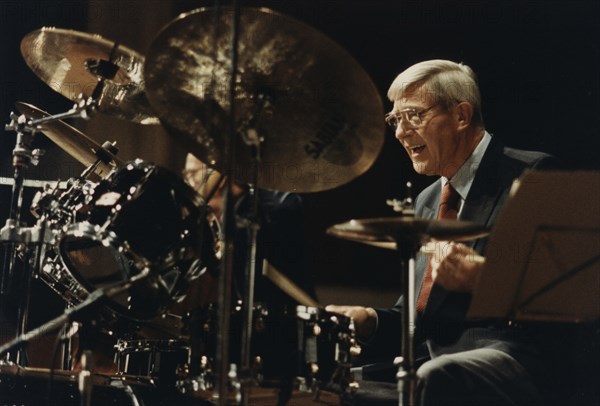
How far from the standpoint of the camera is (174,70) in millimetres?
1896

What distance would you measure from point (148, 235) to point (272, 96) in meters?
0.52

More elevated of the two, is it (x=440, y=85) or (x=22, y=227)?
(x=440, y=85)

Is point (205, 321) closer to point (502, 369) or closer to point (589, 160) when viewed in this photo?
point (502, 369)

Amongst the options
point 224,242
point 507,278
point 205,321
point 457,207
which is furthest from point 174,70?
point 457,207

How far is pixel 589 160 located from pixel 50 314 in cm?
224

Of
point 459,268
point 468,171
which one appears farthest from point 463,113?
point 459,268

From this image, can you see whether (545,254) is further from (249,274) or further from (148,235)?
(148,235)

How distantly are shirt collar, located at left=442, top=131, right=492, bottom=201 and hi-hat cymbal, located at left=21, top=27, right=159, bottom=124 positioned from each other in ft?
3.65

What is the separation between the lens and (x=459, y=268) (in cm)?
197

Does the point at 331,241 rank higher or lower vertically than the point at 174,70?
lower

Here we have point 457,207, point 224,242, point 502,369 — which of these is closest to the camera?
point 224,242

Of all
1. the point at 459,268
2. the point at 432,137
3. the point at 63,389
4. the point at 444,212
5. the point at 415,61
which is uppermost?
the point at 415,61

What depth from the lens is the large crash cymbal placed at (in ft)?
5.86

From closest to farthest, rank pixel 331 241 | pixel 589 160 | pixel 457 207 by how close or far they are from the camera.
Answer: pixel 457 207, pixel 589 160, pixel 331 241
